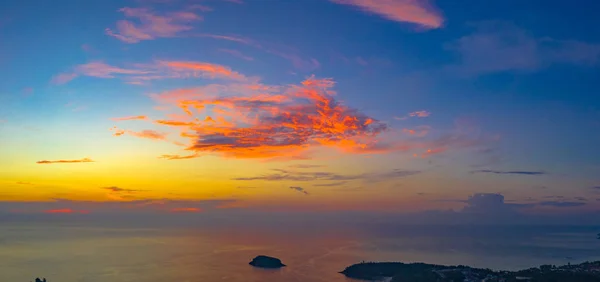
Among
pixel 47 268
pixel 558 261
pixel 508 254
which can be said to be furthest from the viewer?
pixel 508 254

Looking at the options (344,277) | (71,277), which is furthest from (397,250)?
(71,277)

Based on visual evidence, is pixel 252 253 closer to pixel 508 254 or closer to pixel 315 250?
pixel 315 250

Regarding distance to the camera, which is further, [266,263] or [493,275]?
[266,263]

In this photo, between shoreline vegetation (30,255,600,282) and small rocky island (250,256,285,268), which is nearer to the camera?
shoreline vegetation (30,255,600,282)

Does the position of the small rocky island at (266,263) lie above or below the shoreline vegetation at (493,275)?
below

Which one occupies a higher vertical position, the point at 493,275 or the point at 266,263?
the point at 493,275

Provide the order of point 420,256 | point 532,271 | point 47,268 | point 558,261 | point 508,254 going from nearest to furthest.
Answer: point 532,271 → point 47,268 → point 558,261 → point 420,256 → point 508,254

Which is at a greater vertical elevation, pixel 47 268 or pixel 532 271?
pixel 532 271

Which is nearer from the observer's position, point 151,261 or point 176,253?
point 151,261

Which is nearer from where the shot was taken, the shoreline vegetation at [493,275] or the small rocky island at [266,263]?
the shoreline vegetation at [493,275]

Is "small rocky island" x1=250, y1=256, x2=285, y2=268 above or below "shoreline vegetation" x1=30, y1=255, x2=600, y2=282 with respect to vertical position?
below
